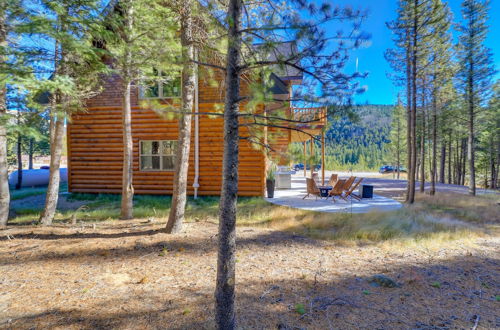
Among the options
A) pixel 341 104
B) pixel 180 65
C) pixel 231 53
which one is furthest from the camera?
pixel 180 65

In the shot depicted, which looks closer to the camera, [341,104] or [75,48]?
[341,104]

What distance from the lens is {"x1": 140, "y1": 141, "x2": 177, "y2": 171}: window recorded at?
10.3 m

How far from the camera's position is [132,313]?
2.55 meters

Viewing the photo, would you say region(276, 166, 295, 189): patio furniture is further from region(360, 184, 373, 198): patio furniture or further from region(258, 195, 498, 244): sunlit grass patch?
region(258, 195, 498, 244): sunlit grass patch

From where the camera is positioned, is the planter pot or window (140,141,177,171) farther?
window (140,141,177,171)

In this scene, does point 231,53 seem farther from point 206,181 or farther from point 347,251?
point 206,181

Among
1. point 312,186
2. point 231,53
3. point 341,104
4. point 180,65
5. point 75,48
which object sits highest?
point 75,48

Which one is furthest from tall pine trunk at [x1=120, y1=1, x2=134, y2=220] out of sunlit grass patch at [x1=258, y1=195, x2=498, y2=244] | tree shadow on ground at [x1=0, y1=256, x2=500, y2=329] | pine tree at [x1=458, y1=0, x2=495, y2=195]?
pine tree at [x1=458, y1=0, x2=495, y2=195]

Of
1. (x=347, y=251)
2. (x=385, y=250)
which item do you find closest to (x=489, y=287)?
(x=385, y=250)

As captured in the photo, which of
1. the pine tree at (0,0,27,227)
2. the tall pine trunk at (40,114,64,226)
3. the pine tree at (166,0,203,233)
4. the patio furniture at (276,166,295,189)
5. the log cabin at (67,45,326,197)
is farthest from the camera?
the patio furniture at (276,166,295,189)

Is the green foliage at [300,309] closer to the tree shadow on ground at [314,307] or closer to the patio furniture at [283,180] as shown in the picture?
the tree shadow on ground at [314,307]

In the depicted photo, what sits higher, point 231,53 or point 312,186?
point 231,53

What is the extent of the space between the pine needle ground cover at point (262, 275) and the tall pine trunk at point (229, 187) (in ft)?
1.09

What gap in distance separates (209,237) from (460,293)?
3.82 m
